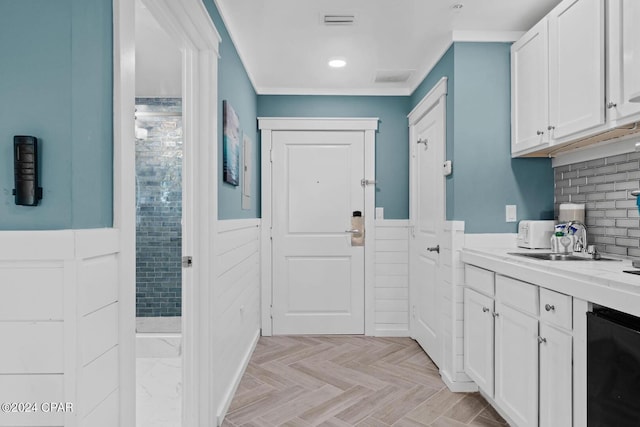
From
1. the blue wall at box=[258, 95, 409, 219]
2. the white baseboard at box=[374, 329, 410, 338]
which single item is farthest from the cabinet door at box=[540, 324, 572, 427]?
the blue wall at box=[258, 95, 409, 219]

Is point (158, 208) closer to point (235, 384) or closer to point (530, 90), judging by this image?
point (235, 384)

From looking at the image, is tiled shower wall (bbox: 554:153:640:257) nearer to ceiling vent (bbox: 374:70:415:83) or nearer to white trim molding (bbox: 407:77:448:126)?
white trim molding (bbox: 407:77:448:126)

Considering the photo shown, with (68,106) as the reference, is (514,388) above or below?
Answer: below

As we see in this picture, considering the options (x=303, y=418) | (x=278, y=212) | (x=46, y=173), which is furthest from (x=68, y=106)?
(x=278, y=212)

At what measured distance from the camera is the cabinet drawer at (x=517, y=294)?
5.80ft

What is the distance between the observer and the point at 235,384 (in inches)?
103

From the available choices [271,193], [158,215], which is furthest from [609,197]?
[158,215]

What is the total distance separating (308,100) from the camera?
3812 millimetres

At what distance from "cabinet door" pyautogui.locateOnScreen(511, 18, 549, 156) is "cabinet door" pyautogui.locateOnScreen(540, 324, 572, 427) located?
→ 3.78 feet

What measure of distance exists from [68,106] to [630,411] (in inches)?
71.2

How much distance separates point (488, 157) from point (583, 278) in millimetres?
1310

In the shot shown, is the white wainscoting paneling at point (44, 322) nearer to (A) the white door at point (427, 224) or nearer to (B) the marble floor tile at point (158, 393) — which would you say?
(B) the marble floor tile at point (158, 393)

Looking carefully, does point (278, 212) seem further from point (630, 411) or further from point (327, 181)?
point (630, 411)

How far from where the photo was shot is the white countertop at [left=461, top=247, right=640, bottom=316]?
1.27 m
